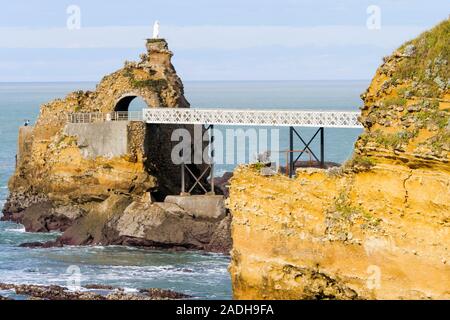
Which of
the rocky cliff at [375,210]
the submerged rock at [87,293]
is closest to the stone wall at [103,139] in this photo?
the submerged rock at [87,293]

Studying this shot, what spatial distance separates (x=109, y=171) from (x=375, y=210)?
35.9 meters

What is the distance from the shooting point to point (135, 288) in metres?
55.4

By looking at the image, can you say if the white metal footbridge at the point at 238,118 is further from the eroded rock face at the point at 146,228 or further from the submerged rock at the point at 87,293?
the submerged rock at the point at 87,293

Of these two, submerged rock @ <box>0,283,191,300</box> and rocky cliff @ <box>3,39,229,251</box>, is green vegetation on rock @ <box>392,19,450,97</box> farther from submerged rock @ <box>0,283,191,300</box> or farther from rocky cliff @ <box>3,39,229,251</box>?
rocky cliff @ <box>3,39,229,251</box>

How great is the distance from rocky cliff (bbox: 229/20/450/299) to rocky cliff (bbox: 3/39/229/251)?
25901mm

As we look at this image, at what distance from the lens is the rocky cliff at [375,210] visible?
1385 inches

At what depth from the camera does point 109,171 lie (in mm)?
71188

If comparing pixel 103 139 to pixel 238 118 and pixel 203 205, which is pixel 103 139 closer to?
pixel 203 205

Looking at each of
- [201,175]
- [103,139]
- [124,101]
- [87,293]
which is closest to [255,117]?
[201,175]

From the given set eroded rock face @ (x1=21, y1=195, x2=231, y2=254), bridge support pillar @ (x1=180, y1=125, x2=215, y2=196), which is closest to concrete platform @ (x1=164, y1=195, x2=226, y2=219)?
eroded rock face @ (x1=21, y1=195, x2=231, y2=254)

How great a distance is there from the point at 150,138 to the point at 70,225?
608cm

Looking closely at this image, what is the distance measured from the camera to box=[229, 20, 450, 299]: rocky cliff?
35188mm

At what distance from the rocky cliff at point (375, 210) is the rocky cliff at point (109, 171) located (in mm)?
25901

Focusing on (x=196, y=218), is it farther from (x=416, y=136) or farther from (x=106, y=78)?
(x=416, y=136)
